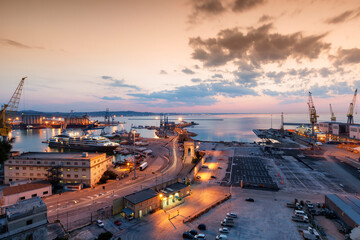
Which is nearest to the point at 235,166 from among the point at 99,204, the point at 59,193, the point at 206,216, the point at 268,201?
the point at 268,201

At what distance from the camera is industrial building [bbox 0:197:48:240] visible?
15.0 metres

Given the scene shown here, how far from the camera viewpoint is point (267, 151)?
6862 centimetres

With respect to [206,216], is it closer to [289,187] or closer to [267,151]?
[289,187]

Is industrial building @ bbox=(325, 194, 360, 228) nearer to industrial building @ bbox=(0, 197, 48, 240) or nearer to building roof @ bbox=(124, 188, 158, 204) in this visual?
building roof @ bbox=(124, 188, 158, 204)

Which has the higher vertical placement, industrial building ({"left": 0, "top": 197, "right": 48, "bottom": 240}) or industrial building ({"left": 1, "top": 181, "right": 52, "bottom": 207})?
industrial building ({"left": 0, "top": 197, "right": 48, "bottom": 240})

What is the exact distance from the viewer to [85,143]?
81.6 metres

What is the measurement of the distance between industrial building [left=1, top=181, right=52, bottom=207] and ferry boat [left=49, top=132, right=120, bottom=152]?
45348 millimetres

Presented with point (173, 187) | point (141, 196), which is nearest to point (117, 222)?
point (141, 196)

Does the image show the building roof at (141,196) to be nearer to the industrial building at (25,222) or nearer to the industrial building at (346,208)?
the industrial building at (25,222)

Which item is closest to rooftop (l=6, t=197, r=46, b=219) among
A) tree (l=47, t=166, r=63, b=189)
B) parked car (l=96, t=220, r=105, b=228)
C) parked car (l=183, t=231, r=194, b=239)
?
parked car (l=96, t=220, r=105, b=228)

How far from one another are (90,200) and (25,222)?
1445cm

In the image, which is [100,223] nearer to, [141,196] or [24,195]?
[141,196]

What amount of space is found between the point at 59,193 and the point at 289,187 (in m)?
43.2

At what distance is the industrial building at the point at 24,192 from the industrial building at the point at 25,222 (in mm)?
13682
